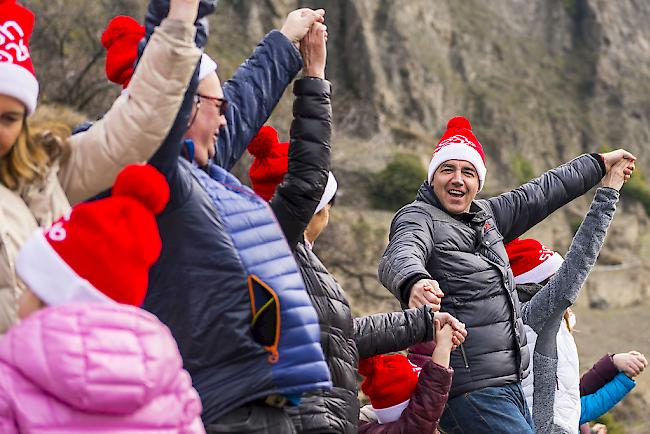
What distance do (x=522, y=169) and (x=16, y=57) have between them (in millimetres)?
22805

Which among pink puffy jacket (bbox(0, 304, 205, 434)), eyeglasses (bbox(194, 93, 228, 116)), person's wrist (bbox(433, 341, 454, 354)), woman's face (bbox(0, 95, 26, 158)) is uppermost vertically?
eyeglasses (bbox(194, 93, 228, 116))

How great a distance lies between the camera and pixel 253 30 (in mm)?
21375

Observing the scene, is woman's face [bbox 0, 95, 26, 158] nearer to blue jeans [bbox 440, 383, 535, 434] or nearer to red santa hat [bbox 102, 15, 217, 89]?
red santa hat [bbox 102, 15, 217, 89]

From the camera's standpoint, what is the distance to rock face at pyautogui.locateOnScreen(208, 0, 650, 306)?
22.0 meters

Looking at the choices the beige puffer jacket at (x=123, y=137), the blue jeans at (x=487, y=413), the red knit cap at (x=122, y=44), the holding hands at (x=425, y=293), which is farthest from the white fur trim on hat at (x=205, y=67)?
the blue jeans at (x=487, y=413)

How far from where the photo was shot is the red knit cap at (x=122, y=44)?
2717mm

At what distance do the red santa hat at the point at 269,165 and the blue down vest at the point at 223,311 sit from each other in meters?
0.81

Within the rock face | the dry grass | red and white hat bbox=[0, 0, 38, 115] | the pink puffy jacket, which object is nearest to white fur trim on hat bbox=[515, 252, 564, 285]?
red and white hat bbox=[0, 0, 38, 115]

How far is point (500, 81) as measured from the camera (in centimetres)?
2600

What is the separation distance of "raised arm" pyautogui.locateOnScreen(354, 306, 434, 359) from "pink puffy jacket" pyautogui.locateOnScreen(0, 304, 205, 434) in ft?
5.18

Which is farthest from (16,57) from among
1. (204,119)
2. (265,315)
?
(265,315)

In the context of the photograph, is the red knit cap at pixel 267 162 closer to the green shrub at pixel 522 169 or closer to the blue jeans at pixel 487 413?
the blue jeans at pixel 487 413

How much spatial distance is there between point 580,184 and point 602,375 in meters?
1.12

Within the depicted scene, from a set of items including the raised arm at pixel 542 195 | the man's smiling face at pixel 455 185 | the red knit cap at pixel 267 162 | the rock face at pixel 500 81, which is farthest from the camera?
the rock face at pixel 500 81
